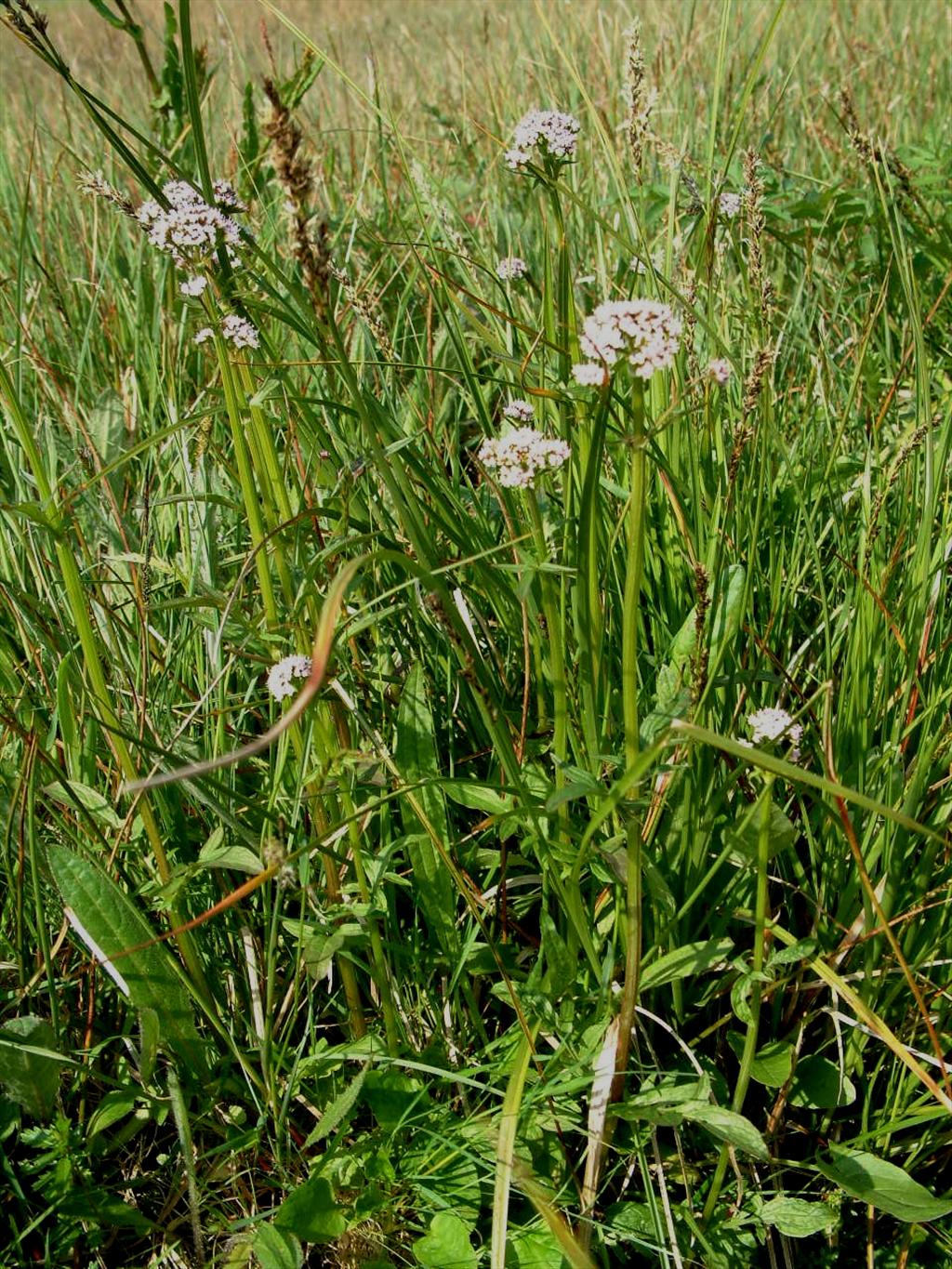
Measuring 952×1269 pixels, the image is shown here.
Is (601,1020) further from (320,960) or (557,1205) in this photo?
(320,960)

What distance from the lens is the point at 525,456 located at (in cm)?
107

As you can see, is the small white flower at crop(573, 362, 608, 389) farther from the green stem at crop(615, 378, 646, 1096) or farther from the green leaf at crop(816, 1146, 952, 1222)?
the green leaf at crop(816, 1146, 952, 1222)

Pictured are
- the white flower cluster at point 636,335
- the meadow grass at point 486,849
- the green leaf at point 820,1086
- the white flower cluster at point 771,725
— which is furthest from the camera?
the green leaf at point 820,1086

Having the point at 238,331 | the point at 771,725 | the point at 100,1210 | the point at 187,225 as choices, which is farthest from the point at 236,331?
the point at 100,1210

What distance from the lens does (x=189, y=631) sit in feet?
5.16

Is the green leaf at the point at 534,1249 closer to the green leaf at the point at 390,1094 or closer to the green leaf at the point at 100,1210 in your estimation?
the green leaf at the point at 390,1094

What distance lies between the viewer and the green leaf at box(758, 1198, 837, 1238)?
114 centimetres

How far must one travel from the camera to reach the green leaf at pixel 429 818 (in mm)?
1291

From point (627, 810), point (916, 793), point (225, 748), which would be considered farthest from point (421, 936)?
point (916, 793)

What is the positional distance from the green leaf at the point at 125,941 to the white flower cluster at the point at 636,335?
78cm

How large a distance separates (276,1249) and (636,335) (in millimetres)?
938

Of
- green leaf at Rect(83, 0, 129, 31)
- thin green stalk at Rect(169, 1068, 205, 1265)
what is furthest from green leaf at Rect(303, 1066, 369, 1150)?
green leaf at Rect(83, 0, 129, 31)

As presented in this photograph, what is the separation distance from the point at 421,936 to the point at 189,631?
537mm

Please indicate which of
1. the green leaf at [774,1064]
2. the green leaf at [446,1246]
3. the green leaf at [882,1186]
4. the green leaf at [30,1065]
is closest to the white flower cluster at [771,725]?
the green leaf at [774,1064]
